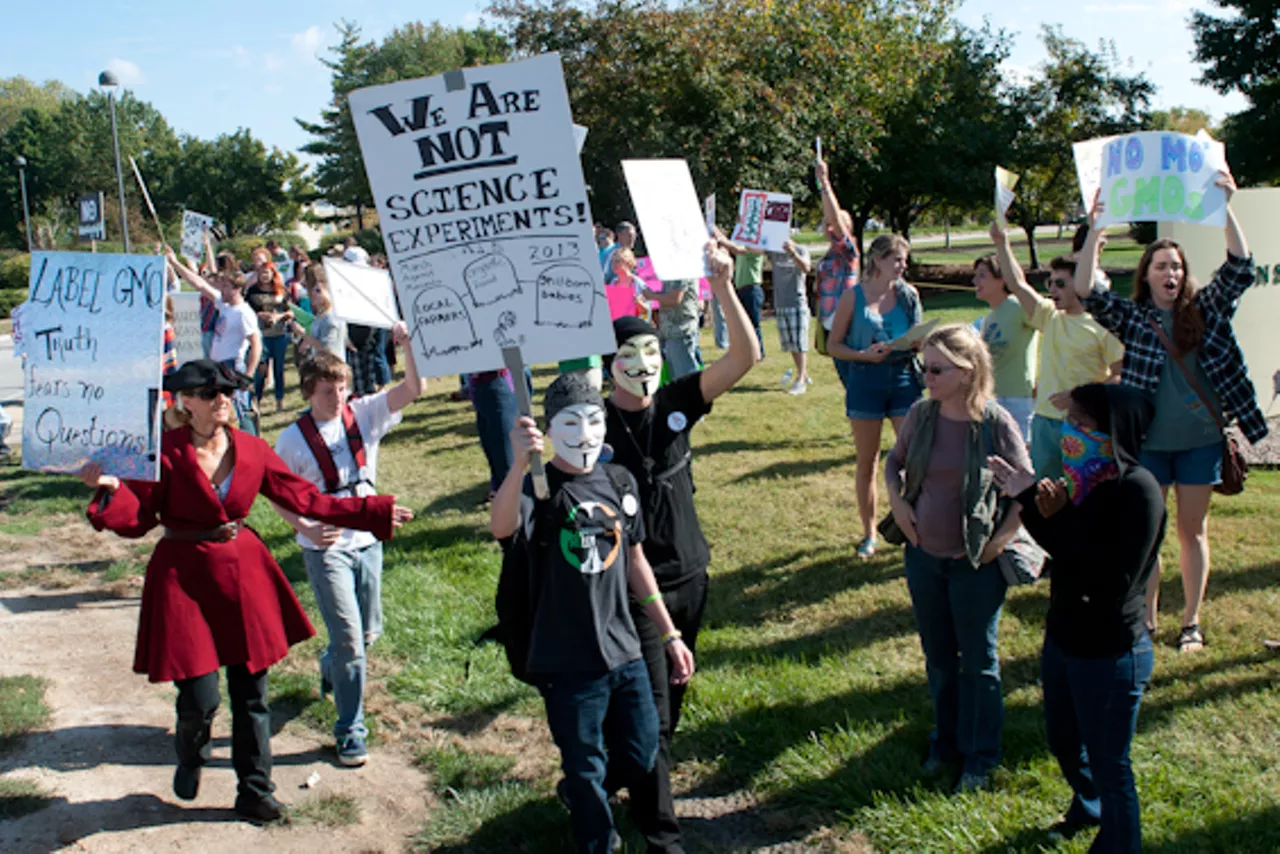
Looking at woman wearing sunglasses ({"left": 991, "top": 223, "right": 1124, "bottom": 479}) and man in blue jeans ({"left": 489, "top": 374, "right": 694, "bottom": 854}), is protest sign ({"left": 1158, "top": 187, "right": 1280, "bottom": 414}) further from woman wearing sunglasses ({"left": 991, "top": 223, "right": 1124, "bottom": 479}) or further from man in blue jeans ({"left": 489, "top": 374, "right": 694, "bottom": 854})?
man in blue jeans ({"left": 489, "top": 374, "right": 694, "bottom": 854})

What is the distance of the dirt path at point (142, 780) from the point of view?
4.36 meters

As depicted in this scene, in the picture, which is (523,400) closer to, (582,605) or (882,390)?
(582,605)

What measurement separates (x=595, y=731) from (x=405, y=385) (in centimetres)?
193

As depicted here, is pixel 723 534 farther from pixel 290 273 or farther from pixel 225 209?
pixel 225 209

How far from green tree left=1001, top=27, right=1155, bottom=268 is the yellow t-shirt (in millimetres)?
24074

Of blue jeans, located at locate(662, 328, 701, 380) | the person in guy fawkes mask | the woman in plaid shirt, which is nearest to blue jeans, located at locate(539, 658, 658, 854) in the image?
the person in guy fawkes mask

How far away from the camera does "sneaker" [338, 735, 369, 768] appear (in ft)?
16.1

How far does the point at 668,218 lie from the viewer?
5.12 meters

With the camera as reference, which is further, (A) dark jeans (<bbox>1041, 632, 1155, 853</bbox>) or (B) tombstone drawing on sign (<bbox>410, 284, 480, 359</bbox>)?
(B) tombstone drawing on sign (<bbox>410, 284, 480, 359</bbox>)

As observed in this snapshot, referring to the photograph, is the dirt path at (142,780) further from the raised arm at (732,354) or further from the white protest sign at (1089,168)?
the white protest sign at (1089,168)

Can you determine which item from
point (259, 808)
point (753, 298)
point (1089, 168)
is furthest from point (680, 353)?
point (259, 808)

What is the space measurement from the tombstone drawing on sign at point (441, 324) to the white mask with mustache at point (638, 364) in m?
0.68

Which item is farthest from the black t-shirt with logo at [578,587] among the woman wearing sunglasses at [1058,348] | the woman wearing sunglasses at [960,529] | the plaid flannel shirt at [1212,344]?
the woman wearing sunglasses at [1058,348]

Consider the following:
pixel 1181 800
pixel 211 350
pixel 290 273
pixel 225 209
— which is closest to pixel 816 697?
pixel 1181 800
